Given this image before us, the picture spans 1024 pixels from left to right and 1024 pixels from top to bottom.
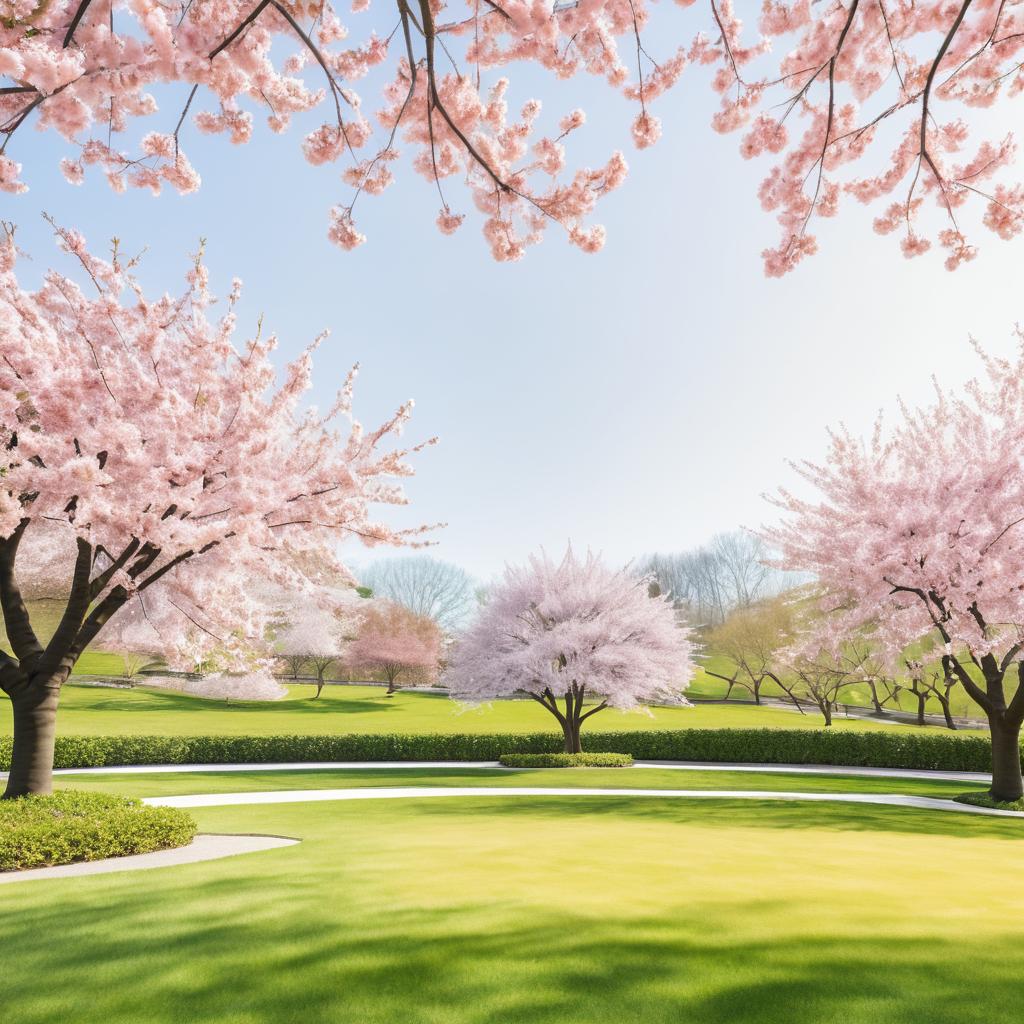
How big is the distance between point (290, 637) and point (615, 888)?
50.7 meters

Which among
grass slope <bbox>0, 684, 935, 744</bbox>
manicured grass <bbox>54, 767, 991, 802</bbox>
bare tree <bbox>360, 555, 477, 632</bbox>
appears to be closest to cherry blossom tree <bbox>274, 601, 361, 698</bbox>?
grass slope <bbox>0, 684, 935, 744</bbox>

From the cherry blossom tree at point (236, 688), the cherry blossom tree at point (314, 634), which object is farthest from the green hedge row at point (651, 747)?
the cherry blossom tree at point (314, 634)

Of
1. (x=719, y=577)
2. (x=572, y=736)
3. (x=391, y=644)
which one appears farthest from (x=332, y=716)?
(x=719, y=577)

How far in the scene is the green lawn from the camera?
106 feet

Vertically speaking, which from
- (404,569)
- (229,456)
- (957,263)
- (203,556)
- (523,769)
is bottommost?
(523,769)

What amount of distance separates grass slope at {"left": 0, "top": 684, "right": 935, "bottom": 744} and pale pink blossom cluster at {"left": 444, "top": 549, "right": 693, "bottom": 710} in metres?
4.22

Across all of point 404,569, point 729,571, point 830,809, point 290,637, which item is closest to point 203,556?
point 830,809

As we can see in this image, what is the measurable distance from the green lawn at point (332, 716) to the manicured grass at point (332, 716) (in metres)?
0.04

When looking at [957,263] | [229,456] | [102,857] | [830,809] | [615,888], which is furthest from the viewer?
[830,809]

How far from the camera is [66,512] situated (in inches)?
427

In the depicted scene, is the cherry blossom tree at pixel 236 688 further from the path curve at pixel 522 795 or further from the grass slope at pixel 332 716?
the path curve at pixel 522 795

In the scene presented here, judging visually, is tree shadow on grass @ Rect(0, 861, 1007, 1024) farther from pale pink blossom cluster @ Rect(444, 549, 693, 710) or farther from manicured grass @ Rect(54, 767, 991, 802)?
pale pink blossom cluster @ Rect(444, 549, 693, 710)

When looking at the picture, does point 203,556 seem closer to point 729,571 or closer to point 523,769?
point 523,769

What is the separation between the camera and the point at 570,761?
943 inches
